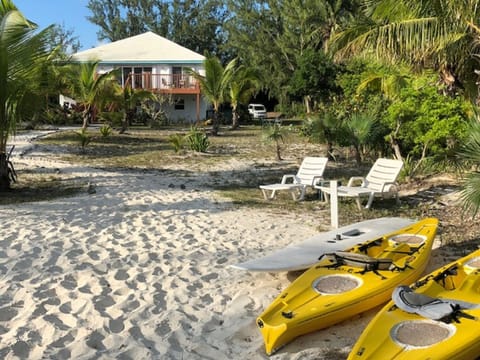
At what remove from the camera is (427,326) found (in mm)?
3545

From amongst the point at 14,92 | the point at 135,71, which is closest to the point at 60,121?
the point at 135,71

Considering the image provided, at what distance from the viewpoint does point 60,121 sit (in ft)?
102

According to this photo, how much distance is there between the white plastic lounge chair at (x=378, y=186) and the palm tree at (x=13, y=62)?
18.9 feet

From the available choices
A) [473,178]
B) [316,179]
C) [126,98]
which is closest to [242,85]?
[126,98]

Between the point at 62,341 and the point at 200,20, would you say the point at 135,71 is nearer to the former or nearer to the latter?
the point at 200,20

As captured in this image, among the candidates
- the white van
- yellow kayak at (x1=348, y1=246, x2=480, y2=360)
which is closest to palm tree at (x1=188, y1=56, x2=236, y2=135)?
the white van

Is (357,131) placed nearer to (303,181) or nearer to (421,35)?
(421,35)

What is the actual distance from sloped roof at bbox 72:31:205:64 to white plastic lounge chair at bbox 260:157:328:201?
82.4 ft

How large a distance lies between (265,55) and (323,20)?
20.3 feet

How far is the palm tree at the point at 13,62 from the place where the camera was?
30.6ft

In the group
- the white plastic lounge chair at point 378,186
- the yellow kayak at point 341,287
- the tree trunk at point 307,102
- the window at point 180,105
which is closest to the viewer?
the yellow kayak at point 341,287

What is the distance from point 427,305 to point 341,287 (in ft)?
2.58

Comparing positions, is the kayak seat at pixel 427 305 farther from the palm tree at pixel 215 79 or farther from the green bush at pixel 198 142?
the palm tree at pixel 215 79

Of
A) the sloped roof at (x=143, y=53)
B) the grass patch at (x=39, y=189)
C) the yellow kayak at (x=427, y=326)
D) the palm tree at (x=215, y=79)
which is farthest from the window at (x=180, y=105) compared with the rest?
the yellow kayak at (x=427, y=326)
